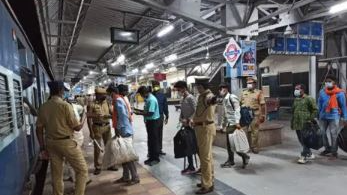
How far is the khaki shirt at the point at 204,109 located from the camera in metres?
4.04

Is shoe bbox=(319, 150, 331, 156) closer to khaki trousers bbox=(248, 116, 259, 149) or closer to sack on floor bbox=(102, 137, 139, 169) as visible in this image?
khaki trousers bbox=(248, 116, 259, 149)

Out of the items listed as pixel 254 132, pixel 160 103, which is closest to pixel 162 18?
pixel 160 103

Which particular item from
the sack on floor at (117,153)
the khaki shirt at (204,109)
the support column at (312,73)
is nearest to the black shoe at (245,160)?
the khaki shirt at (204,109)

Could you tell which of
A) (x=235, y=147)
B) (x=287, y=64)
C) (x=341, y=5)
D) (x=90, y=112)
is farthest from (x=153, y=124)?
(x=287, y=64)

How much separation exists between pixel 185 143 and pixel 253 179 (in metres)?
1.26

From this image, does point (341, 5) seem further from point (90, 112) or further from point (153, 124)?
point (90, 112)

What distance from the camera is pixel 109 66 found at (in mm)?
14719

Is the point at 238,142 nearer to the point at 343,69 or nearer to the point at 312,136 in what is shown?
the point at 312,136

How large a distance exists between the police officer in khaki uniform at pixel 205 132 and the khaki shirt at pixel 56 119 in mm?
1765

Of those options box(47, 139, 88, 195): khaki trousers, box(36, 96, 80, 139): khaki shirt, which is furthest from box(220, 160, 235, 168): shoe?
box(36, 96, 80, 139): khaki shirt

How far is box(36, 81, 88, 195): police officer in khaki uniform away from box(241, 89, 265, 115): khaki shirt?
4.28 meters

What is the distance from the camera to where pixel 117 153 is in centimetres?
422

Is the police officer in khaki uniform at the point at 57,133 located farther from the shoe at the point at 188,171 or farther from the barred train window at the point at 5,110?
the shoe at the point at 188,171

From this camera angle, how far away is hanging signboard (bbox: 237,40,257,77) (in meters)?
6.75
